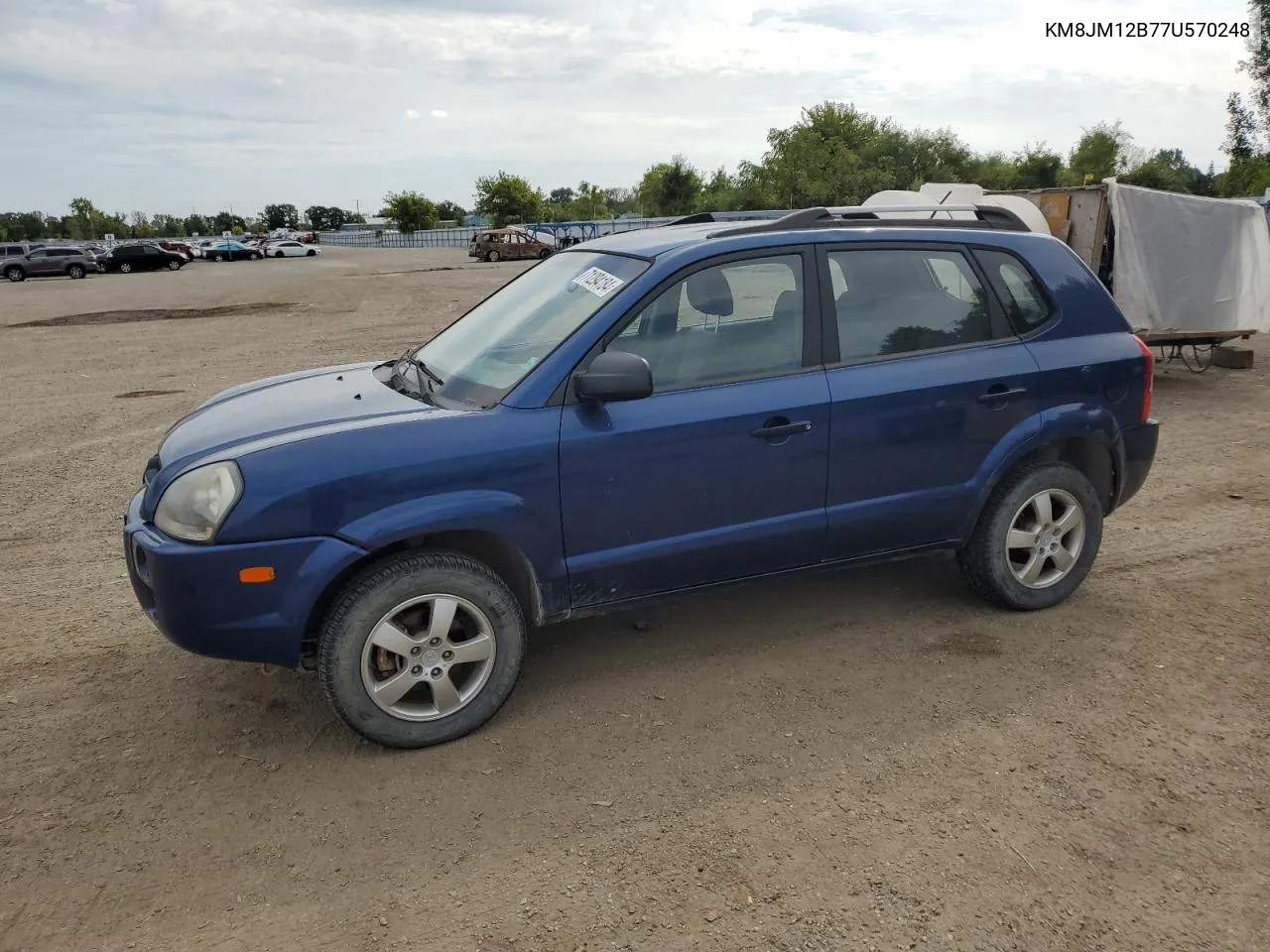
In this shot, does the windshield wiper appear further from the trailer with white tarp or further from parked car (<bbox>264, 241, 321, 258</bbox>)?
parked car (<bbox>264, 241, 321, 258</bbox>)

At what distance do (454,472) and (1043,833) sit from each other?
2264 mm

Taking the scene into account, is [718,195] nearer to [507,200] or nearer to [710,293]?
[507,200]

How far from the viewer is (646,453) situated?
3.72m

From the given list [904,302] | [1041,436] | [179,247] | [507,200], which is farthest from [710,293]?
[507,200]

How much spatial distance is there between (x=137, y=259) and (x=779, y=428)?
156ft

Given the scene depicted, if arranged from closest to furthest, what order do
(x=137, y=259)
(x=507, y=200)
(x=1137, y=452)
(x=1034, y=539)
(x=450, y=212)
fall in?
(x=1034, y=539) < (x=1137, y=452) < (x=137, y=259) < (x=507, y=200) < (x=450, y=212)

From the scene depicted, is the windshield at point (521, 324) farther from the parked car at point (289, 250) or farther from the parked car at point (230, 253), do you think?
the parked car at point (289, 250)

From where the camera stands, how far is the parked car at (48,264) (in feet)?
126

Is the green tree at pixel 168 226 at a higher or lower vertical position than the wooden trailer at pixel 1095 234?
higher

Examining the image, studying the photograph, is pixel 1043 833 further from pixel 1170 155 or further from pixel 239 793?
pixel 1170 155

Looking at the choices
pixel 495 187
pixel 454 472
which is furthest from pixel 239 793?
pixel 495 187

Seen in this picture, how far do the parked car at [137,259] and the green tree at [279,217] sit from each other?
112857 mm

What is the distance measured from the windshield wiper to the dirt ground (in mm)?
1279

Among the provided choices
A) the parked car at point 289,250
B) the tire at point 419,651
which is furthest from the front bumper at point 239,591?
the parked car at point 289,250
